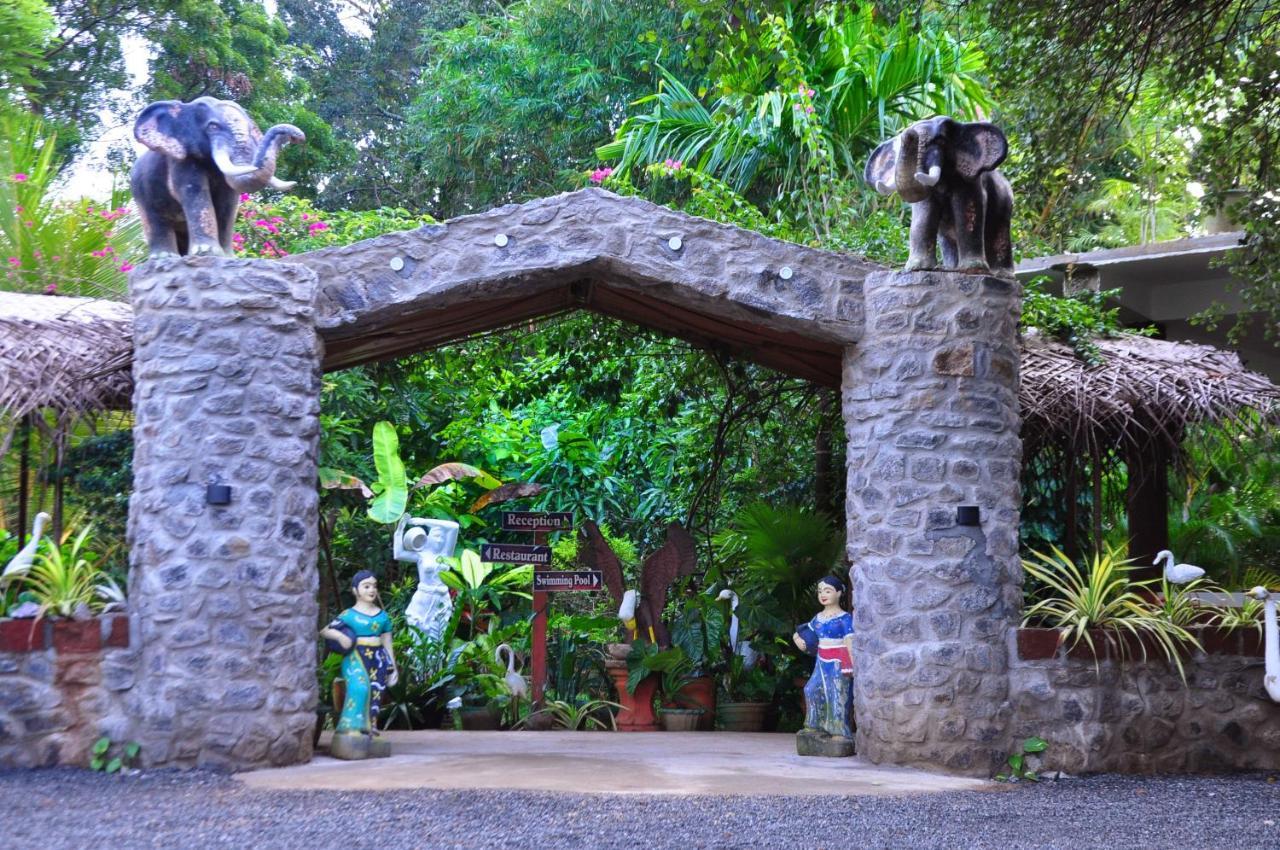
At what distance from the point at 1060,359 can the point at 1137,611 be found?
170 cm

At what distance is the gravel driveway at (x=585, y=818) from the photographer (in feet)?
17.0

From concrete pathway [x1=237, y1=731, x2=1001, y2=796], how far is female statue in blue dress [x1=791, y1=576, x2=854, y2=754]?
23 centimetres

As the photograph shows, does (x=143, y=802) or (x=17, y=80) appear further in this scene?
(x=17, y=80)

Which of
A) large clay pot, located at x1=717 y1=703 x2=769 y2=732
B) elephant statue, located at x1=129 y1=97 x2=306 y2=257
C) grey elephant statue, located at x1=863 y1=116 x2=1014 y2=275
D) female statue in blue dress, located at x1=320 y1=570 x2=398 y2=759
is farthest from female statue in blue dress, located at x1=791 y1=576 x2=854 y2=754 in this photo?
elephant statue, located at x1=129 y1=97 x2=306 y2=257

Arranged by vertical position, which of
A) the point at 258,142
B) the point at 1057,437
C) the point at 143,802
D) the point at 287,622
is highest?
the point at 258,142

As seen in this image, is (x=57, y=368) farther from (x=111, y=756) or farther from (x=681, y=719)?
(x=681, y=719)

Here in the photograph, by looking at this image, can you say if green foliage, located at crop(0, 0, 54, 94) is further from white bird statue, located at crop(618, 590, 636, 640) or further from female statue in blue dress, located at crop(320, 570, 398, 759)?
female statue in blue dress, located at crop(320, 570, 398, 759)

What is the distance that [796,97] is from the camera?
11.3m

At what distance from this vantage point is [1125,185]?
2008cm

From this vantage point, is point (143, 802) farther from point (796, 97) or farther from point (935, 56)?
point (935, 56)

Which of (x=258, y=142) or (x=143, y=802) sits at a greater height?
(x=258, y=142)

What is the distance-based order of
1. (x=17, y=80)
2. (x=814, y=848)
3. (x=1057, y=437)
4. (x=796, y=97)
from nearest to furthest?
(x=814, y=848)
(x=1057, y=437)
(x=796, y=97)
(x=17, y=80)

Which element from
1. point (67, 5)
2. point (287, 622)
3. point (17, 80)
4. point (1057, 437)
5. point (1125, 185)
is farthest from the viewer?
point (1125, 185)

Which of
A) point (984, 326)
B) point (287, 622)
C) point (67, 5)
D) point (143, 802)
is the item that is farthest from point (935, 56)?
point (67, 5)
